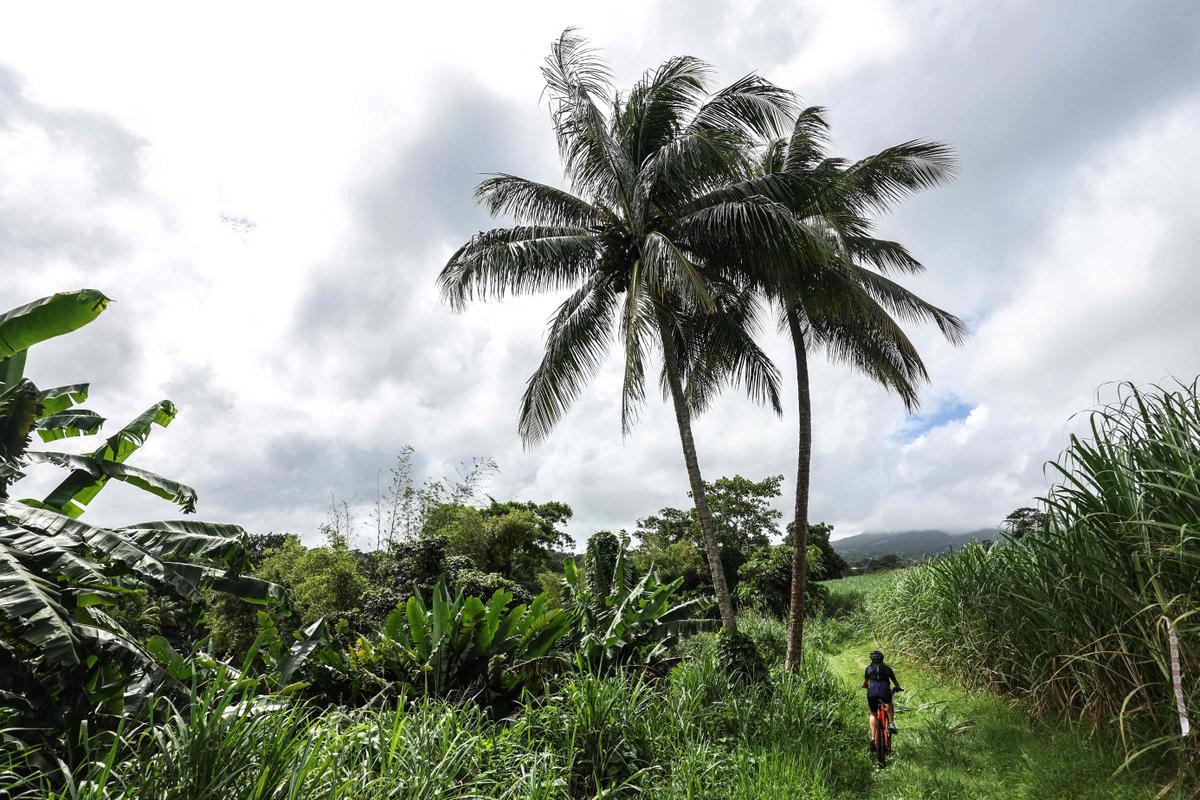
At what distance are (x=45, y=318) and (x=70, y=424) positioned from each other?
1.79m

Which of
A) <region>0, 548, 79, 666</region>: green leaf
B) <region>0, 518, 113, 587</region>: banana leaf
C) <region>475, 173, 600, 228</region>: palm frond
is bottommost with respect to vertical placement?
<region>0, 548, 79, 666</region>: green leaf

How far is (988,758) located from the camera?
5797 mm

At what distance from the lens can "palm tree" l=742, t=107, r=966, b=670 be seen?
1023 cm

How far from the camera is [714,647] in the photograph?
7832 millimetres

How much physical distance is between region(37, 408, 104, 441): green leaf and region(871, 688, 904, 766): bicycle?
9908 millimetres

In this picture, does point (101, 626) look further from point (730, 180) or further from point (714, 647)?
point (730, 180)

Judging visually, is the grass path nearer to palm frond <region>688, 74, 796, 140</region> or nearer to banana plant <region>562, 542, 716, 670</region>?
banana plant <region>562, 542, 716, 670</region>

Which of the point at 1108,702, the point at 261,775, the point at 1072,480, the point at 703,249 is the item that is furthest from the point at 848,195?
the point at 261,775

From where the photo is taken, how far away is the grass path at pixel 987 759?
4682mm

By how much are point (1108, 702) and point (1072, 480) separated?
179 cm

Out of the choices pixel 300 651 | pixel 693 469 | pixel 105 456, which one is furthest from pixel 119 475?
pixel 693 469

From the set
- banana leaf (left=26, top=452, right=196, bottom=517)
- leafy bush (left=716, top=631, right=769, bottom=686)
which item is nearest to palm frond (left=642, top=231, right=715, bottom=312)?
leafy bush (left=716, top=631, right=769, bottom=686)

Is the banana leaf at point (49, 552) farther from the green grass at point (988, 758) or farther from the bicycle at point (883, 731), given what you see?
the bicycle at point (883, 731)

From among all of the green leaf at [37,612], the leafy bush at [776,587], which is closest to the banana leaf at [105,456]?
the green leaf at [37,612]
